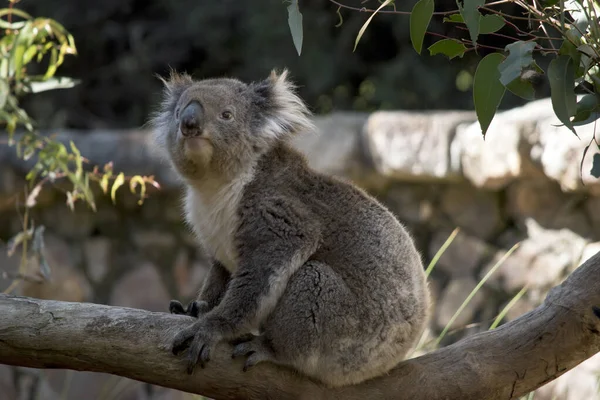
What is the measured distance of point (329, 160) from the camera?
5.04 metres

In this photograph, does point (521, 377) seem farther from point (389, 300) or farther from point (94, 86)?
point (94, 86)

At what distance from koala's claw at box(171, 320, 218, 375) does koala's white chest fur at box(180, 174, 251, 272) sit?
41cm

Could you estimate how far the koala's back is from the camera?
2773mm

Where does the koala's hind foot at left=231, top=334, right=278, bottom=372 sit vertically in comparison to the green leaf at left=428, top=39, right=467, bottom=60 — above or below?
below

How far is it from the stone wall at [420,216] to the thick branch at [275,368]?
1.61 meters

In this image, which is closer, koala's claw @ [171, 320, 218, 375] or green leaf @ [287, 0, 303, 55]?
green leaf @ [287, 0, 303, 55]

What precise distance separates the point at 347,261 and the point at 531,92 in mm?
1141

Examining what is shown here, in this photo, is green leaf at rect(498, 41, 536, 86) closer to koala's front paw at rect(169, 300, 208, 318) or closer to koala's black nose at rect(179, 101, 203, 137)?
koala's black nose at rect(179, 101, 203, 137)

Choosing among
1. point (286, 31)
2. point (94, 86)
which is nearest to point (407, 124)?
point (286, 31)

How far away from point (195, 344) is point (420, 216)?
9.17 ft

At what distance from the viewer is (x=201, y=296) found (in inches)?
128

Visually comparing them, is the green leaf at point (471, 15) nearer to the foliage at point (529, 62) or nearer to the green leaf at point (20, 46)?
the foliage at point (529, 62)

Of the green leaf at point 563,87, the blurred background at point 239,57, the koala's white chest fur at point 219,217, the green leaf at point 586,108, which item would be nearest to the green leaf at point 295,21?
the green leaf at point 563,87

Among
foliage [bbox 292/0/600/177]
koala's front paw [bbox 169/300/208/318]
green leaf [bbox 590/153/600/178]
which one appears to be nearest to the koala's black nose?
koala's front paw [bbox 169/300/208/318]
